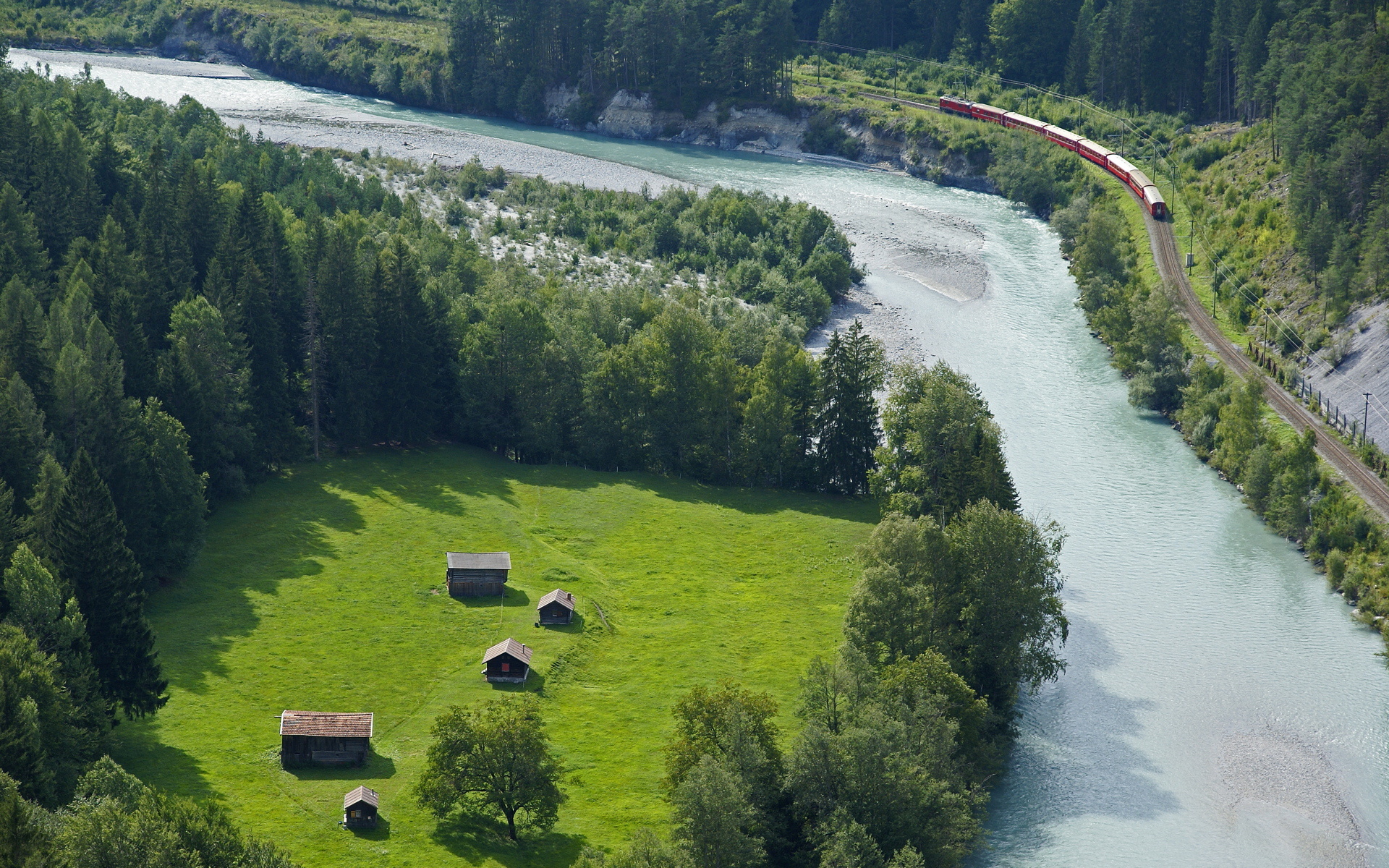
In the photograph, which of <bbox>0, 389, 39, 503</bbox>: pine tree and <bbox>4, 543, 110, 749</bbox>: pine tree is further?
<bbox>0, 389, 39, 503</bbox>: pine tree

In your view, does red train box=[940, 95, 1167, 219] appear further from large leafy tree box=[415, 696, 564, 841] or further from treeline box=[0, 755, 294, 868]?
treeline box=[0, 755, 294, 868]

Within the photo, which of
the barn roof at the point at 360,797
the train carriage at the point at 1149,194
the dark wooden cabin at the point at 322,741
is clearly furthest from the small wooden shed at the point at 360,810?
the train carriage at the point at 1149,194

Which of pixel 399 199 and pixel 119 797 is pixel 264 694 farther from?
pixel 399 199

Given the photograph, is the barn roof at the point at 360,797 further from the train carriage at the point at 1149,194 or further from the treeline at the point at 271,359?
the train carriage at the point at 1149,194

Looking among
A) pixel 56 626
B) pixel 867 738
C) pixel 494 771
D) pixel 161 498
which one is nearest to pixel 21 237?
pixel 161 498

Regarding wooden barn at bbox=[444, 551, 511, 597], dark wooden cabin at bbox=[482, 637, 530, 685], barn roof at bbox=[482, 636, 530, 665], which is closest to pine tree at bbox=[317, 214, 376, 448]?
wooden barn at bbox=[444, 551, 511, 597]

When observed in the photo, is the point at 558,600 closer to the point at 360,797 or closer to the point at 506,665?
the point at 506,665
